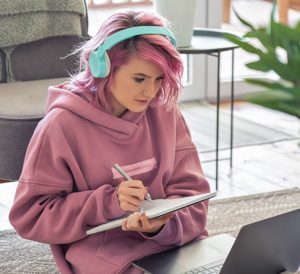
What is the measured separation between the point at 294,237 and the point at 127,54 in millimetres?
511

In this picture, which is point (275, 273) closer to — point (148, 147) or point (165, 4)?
point (148, 147)

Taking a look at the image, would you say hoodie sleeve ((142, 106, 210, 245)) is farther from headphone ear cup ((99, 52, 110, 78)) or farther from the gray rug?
the gray rug

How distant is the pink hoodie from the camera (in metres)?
1.51

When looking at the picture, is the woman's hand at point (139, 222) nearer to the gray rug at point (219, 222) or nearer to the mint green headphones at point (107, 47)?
the mint green headphones at point (107, 47)

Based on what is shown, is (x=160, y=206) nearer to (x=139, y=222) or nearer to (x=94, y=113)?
(x=139, y=222)

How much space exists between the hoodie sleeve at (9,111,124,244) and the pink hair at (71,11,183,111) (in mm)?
128

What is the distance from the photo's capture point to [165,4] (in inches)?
97.6

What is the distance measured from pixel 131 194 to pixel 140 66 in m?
0.27

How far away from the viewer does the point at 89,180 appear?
155 cm

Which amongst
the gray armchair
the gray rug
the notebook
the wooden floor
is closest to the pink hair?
the notebook

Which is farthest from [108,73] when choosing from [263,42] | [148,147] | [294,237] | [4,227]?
[4,227]

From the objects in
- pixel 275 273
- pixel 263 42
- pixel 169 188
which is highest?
pixel 263 42

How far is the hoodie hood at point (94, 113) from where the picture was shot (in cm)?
154

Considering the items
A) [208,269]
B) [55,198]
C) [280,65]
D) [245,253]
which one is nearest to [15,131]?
[55,198]
